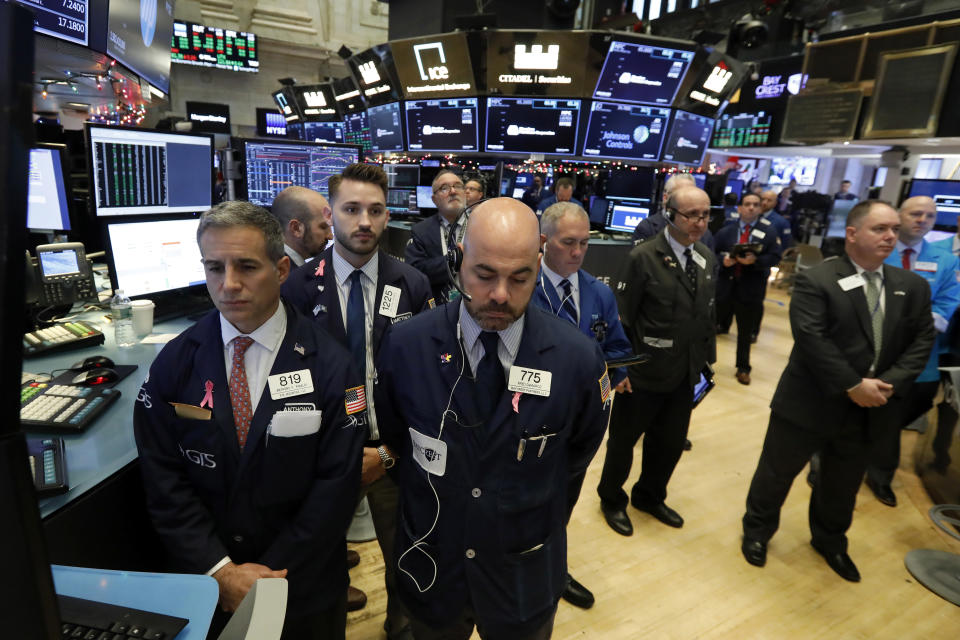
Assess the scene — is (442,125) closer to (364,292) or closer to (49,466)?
(364,292)

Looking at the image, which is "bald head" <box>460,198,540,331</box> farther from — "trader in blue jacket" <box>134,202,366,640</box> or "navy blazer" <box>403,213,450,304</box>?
"navy blazer" <box>403,213,450,304</box>

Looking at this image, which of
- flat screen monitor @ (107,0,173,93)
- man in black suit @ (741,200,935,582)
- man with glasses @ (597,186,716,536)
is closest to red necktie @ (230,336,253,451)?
man with glasses @ (597,186,716,536)

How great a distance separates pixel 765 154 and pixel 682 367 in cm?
1161

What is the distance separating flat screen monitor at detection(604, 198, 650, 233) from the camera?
21.8 ft

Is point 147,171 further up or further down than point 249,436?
further up

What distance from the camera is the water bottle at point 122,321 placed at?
2.07 meters

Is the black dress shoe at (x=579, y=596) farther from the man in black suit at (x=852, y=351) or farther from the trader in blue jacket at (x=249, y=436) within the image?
the trader in blue jacket at (x=249, y=436)

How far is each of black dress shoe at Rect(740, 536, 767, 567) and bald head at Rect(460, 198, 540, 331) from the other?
7.98 ft

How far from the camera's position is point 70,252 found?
7.52ft

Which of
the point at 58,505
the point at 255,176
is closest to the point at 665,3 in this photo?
the point at 255,176

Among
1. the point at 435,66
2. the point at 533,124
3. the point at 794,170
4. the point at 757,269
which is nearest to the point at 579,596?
the point at 757,269

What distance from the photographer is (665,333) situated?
2.75 metres

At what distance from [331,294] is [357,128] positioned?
319 inches

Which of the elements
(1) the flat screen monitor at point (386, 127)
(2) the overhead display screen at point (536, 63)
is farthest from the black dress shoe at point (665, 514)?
(1) the flat screen monitor at point (386, 127)
